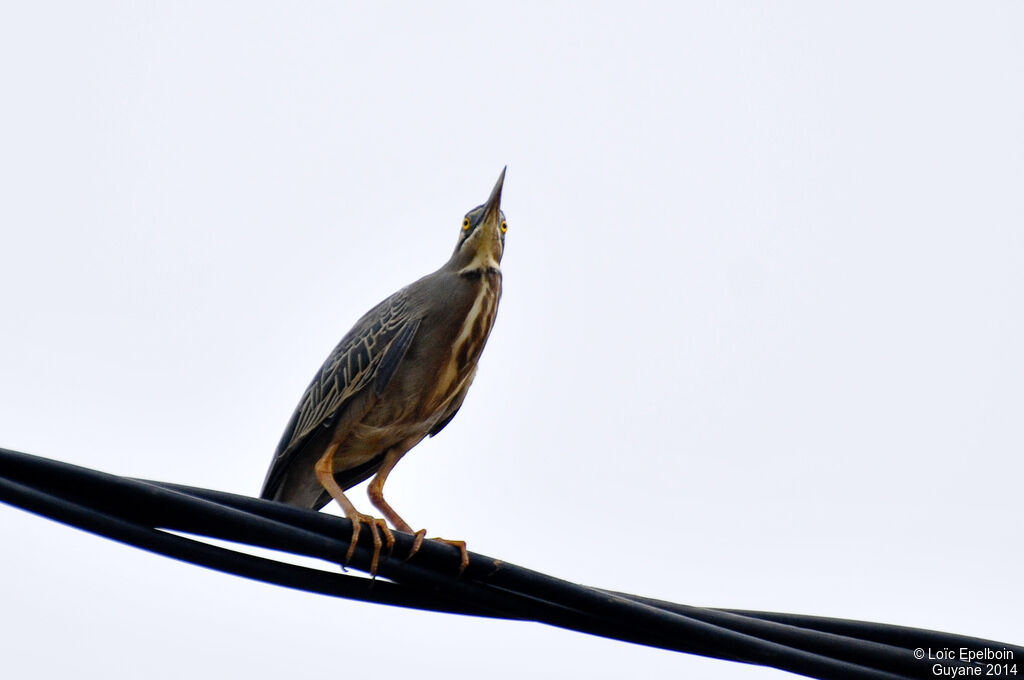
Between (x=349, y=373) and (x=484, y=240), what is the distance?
117cm

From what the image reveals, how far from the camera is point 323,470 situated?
20.7 feet

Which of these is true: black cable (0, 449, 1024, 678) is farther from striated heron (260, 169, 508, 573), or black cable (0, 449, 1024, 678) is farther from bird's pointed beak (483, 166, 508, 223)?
bird's pointed beak (483, 166, 508, 223)

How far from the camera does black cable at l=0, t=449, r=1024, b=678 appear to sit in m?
3.18

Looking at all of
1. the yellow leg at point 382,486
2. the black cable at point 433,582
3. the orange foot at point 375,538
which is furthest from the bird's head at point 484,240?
the black cable at point 433,582

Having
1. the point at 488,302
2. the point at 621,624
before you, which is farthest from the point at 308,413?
the point at 621,624

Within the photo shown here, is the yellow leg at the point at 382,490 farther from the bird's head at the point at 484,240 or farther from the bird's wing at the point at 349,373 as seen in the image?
the bird's head at the point at 484,240

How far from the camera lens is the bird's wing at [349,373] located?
639cm

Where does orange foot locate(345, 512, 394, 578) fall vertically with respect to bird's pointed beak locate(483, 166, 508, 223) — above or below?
below

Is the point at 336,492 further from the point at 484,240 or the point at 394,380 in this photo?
the point at 484,240

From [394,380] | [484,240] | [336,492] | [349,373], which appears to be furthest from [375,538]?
[484,240]

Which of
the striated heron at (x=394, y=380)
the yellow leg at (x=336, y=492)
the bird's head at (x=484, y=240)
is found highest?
the bird's head at (x=484, y=240)

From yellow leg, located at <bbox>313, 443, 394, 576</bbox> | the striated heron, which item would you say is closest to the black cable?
yellow leg, located at <bbox>313, 443, 394, 576</bbox>

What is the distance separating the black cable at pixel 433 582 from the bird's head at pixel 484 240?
10.4 feet

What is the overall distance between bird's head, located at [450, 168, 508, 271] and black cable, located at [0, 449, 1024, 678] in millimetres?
3182
